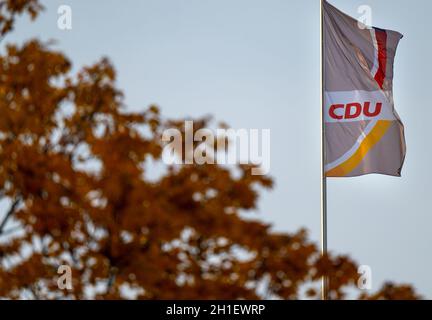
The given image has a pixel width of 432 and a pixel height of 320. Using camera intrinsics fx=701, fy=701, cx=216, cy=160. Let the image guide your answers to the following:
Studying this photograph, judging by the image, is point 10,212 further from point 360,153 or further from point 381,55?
point 381,55

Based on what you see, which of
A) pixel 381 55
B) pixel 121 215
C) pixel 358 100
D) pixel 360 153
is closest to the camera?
pixel 121 215

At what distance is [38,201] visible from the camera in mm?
3525

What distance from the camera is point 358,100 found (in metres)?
8.43

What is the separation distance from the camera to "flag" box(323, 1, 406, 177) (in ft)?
26.8

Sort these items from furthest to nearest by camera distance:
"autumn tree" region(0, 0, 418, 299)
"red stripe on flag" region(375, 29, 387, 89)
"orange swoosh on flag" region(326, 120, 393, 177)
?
"red stripe on flag" region(375, 29, 387, 89)
"orange swoosh on flag" region(326, 120, 393, 177)
"autumn tree" region(0, 0, 418, 299)

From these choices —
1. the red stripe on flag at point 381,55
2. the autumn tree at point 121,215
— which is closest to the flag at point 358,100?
the red stripe on flag at point 381,55

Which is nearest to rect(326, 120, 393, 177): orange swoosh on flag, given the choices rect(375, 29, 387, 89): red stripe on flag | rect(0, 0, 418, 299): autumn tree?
rect(375, 29, 387, 89): red stripe on flag

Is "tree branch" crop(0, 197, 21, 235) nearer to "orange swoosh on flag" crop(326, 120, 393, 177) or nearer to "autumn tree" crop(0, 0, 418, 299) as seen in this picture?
"autumn tree" crop(0, 0, 418, 299)

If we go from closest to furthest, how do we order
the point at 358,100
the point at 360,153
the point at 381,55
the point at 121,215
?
the point at 121,215, the point at 360,153, the point at 358,100, the point at 381,55

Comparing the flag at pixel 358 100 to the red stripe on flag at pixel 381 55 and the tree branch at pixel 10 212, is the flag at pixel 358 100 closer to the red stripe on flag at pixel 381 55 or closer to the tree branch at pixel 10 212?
the red stripe on flag at pixel 381 55

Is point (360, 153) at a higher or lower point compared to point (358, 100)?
lower

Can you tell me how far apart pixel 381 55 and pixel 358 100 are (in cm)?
68

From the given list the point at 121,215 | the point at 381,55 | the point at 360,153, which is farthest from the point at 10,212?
the point at 381,55
